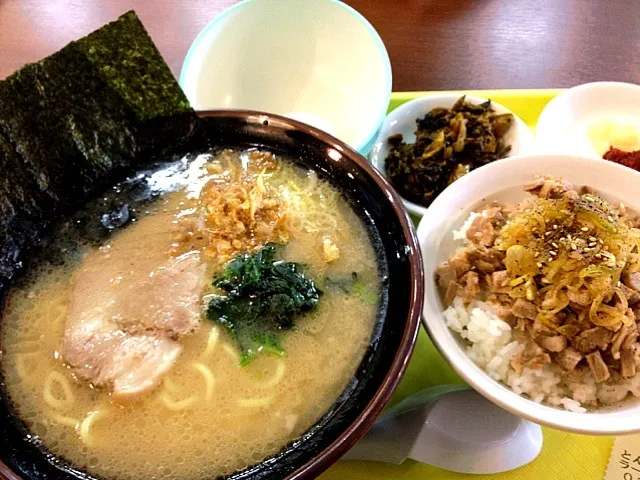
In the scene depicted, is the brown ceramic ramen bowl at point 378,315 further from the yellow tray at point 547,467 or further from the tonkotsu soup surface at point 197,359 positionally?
the yellow tray at point 547,467

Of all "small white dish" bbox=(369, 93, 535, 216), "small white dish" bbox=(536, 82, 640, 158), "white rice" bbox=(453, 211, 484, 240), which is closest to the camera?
"white rice" bbox=(453, 211, 484, 240)

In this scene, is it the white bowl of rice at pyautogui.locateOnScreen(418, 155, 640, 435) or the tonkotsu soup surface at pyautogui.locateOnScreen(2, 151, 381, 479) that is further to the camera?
the white bowl of rice at pyautogui.locateOnScreen(418, 155, 640, 435)

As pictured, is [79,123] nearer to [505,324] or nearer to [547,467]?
[505,324]

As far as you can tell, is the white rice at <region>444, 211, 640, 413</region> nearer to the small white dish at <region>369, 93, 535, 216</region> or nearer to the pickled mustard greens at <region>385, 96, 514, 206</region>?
the pickled mustard greens at <region>385, 96, 514, 206</region>

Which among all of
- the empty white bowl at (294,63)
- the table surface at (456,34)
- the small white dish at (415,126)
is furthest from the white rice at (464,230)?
the table surface at (456,34)

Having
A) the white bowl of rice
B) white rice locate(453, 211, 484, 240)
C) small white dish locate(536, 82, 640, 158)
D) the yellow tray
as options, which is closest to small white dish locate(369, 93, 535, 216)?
small white dish locate(536, 82, 640, 158)

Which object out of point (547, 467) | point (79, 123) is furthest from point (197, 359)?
point (547, 467)

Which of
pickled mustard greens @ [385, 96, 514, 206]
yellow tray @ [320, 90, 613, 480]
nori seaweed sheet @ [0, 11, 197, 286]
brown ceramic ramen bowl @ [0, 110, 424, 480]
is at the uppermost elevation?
nori seaweed sheet @ [0, 11, 197, 286]
